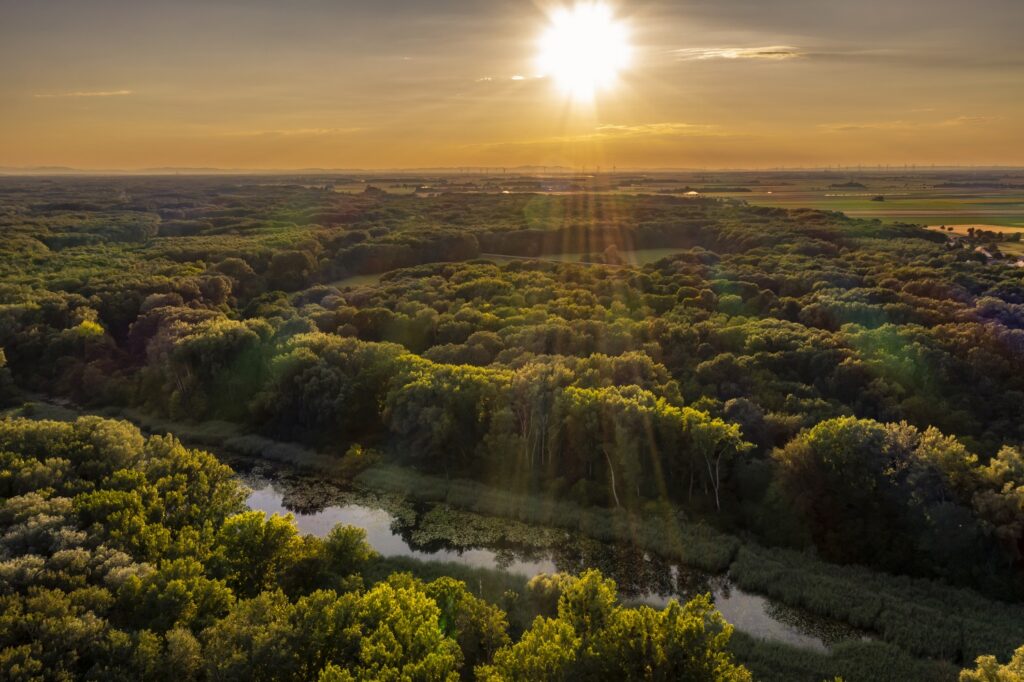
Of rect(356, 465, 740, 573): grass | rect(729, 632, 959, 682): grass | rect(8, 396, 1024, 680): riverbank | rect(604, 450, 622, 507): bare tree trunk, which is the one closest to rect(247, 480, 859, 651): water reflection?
rect(8, 396, 1024, 680): riverbank

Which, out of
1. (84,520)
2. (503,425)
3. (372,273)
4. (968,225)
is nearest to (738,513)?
(503,425)

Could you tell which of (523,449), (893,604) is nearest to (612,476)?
(523,449)

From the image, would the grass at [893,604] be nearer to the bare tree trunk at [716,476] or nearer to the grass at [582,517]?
the grass at [582,517]

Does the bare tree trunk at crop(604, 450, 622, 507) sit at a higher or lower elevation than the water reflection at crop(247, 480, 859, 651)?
higher

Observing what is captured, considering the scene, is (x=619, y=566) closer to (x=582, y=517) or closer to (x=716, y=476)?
(x=582, y=517)

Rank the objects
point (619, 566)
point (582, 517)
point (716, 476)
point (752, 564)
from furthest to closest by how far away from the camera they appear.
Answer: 1. point (582, 517)
2. point (716, 476)
3. point (619, 566)
4. point (752, 564)

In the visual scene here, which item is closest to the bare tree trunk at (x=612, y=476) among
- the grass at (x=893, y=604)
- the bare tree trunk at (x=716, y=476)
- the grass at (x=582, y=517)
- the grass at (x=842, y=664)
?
the grass at (x=582, y=517)

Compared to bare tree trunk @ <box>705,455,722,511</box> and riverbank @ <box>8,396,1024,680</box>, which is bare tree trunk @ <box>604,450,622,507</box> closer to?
riverbank @ <box>8,396,1024,680</box>
